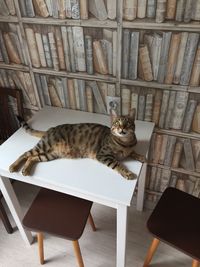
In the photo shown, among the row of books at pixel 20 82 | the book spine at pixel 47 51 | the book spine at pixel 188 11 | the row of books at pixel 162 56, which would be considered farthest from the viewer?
the row of books at pixel 20 82

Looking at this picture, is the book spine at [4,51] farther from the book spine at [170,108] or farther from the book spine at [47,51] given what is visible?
the book spine at [170,108]

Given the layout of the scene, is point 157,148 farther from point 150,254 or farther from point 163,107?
point 150,254

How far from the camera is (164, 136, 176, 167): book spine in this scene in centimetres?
139

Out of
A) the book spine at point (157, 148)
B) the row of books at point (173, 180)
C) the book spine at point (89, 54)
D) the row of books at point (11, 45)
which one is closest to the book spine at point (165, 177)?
the row of books at point (173, 180)

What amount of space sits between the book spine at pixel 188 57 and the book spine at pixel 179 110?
0.23 feet

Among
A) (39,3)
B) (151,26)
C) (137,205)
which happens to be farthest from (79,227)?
(39,3)

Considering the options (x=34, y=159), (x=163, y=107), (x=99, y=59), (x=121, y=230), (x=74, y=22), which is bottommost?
(x=121, y=230)

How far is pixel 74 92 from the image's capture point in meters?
1.42

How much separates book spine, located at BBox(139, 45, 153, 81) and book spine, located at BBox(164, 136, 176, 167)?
15.7 inches

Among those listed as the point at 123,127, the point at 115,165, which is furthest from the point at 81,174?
the point at 123,127

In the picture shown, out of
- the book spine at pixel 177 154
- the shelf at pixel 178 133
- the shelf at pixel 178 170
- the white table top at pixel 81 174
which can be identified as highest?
the white table top at pixel 81 174

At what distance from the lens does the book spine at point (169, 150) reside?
1.39m

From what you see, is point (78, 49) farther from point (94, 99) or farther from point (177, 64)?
point (177, 64)

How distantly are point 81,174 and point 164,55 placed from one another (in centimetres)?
69
